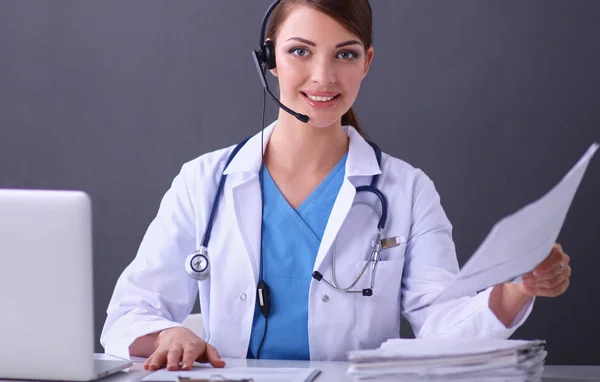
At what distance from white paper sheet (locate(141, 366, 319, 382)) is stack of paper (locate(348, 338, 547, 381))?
0.48 feet

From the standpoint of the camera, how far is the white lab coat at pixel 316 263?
1.78 m

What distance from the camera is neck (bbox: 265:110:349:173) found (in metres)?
1.95

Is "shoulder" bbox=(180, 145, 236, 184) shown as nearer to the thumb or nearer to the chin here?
the chin

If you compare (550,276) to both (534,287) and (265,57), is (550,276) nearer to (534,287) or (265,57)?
(534,287)

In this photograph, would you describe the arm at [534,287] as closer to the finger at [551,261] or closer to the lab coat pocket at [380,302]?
the finger at [551,261]

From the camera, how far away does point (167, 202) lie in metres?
1.94

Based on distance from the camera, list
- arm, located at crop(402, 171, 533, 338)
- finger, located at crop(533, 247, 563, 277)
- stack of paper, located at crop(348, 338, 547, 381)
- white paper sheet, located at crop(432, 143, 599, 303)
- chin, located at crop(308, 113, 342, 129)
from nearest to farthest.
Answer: white paper sheet, located at crop(432, 143, 599, 303)
stack of paper, located at crop(348, 338, 547, 381)
finger, located at crop(533, 247, 563, 277)
arm, located at crop(402, 171, 533, 338)
chin, located at crop(308, 113, 342, 129)

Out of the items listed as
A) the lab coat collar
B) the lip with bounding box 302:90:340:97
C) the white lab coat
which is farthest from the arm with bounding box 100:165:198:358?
the lip with bounding box 302:90:340:97

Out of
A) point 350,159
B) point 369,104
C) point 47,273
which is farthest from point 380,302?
point 369,104

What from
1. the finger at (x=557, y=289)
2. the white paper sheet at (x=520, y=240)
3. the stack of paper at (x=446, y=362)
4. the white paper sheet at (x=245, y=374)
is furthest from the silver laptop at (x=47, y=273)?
the finger at (x=557, y=289)

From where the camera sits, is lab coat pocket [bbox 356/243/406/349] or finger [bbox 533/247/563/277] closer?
finger [bbox 533/247/563/277]

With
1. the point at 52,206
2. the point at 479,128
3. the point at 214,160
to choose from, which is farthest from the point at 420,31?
the point at 52,206

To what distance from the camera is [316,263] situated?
5.85 ft

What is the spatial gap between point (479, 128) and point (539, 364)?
54.8 inches
